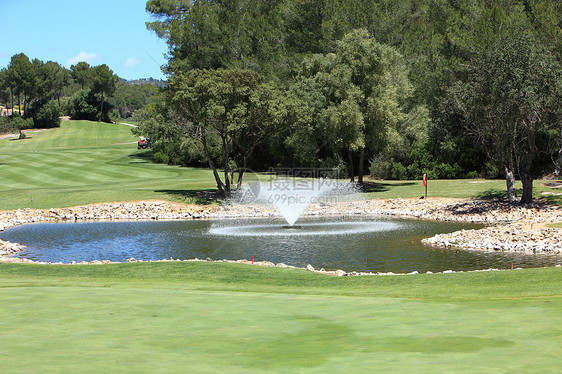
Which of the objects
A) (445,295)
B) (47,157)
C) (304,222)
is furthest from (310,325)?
(47,157)

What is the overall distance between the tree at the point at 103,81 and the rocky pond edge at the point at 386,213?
107m

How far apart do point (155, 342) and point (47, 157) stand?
68.0 meters

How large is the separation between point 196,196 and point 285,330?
33673mm

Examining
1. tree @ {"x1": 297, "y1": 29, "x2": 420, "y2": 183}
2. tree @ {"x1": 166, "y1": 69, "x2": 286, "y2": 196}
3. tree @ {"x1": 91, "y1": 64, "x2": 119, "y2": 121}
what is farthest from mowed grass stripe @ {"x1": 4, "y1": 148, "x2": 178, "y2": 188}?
tree @ {"x1": 91, "y1": 64, "x2": 119, "y2": 121}

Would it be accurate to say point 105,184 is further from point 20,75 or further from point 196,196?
point 20,75

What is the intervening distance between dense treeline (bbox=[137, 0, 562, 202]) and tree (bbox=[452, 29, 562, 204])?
0.06 m

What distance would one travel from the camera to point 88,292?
10.8 meters

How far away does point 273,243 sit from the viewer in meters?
25.4

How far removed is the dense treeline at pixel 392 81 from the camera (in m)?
30.7

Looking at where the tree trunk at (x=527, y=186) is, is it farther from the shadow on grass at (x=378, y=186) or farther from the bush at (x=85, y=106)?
the bush at (x=85, y=106)

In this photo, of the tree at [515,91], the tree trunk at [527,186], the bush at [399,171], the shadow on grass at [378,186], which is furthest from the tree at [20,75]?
the tree trunk at [527,186]

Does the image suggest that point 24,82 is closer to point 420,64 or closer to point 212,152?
point 212,152

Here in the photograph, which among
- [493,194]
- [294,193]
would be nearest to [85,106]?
[294,193]

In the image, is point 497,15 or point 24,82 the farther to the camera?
point 24,82
